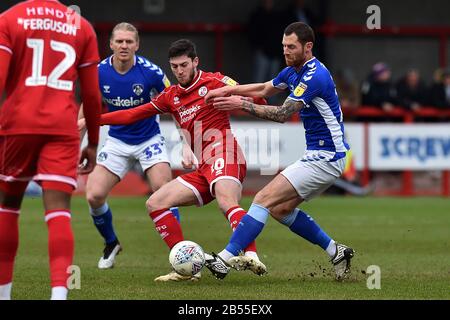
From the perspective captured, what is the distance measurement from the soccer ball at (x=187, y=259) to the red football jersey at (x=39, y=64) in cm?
234

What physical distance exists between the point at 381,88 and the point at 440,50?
4.78 meters

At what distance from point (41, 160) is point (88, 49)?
0.83 m

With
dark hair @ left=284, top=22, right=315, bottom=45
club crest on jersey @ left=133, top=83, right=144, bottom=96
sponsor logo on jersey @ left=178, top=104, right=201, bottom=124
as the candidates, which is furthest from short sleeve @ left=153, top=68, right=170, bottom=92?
dark hair @ left=284, top=22, right=315, bottom=45

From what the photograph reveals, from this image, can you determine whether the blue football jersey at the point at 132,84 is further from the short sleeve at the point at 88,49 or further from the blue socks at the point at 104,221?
the short sleeve at the point at 88,49

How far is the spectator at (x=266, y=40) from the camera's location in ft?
78.1

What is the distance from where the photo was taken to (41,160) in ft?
24.0

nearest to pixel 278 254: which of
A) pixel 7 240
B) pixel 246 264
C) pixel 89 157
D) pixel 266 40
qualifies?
pixel 246 264

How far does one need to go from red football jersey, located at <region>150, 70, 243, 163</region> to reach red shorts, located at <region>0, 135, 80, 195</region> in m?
2.89

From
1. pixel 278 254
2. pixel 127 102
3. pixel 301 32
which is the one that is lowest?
pixel 278 254

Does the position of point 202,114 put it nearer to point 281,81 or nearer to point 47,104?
point 281,81

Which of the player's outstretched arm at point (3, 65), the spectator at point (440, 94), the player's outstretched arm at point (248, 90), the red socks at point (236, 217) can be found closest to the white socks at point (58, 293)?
the player's outstretched arm at point (3, 65)

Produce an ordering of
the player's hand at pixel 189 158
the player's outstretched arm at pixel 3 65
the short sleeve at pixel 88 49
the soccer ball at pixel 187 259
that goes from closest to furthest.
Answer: the player's outstretched arm at pixel 3 65 → the short sleeve at pixel 88 49 → the soccer ball at pixel 187 259 → the player's hand at pixel 189 158

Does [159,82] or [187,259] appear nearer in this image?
[187,259]

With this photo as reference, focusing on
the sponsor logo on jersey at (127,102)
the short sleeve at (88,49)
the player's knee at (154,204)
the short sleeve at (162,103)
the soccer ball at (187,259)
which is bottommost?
the soccer ball at (187,259)
